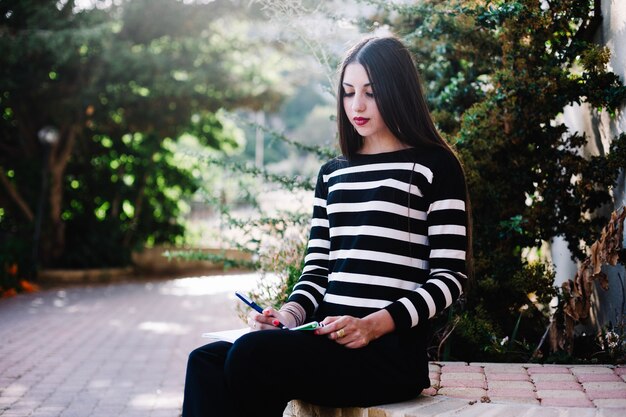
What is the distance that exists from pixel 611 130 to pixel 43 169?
1037cm

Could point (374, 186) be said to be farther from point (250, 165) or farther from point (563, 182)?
point (250, 165)

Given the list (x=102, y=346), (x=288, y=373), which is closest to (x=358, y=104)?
(x=288, y=373)

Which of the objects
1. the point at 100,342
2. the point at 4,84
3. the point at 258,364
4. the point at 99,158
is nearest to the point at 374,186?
the point at 258,364

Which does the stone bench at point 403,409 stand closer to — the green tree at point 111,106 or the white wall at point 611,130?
the white wall at point 611,130

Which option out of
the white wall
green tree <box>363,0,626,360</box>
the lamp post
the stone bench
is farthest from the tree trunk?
the stone bench

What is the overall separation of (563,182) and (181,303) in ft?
20.8

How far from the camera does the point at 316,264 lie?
2.59 meters

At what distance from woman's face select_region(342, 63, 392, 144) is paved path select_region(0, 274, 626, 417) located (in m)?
0.93

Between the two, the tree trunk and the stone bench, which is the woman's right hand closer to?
the stone bench

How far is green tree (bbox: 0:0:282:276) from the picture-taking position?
35.0 ft

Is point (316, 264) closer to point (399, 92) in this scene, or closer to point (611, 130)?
point (399, 92)

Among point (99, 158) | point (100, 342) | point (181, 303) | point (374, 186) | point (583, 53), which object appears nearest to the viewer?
point (374, 186)

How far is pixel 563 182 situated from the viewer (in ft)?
13.2

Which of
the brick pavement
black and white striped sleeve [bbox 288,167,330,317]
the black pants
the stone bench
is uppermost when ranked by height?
black and white striped sleeve [bbox 288,167,330,317]
